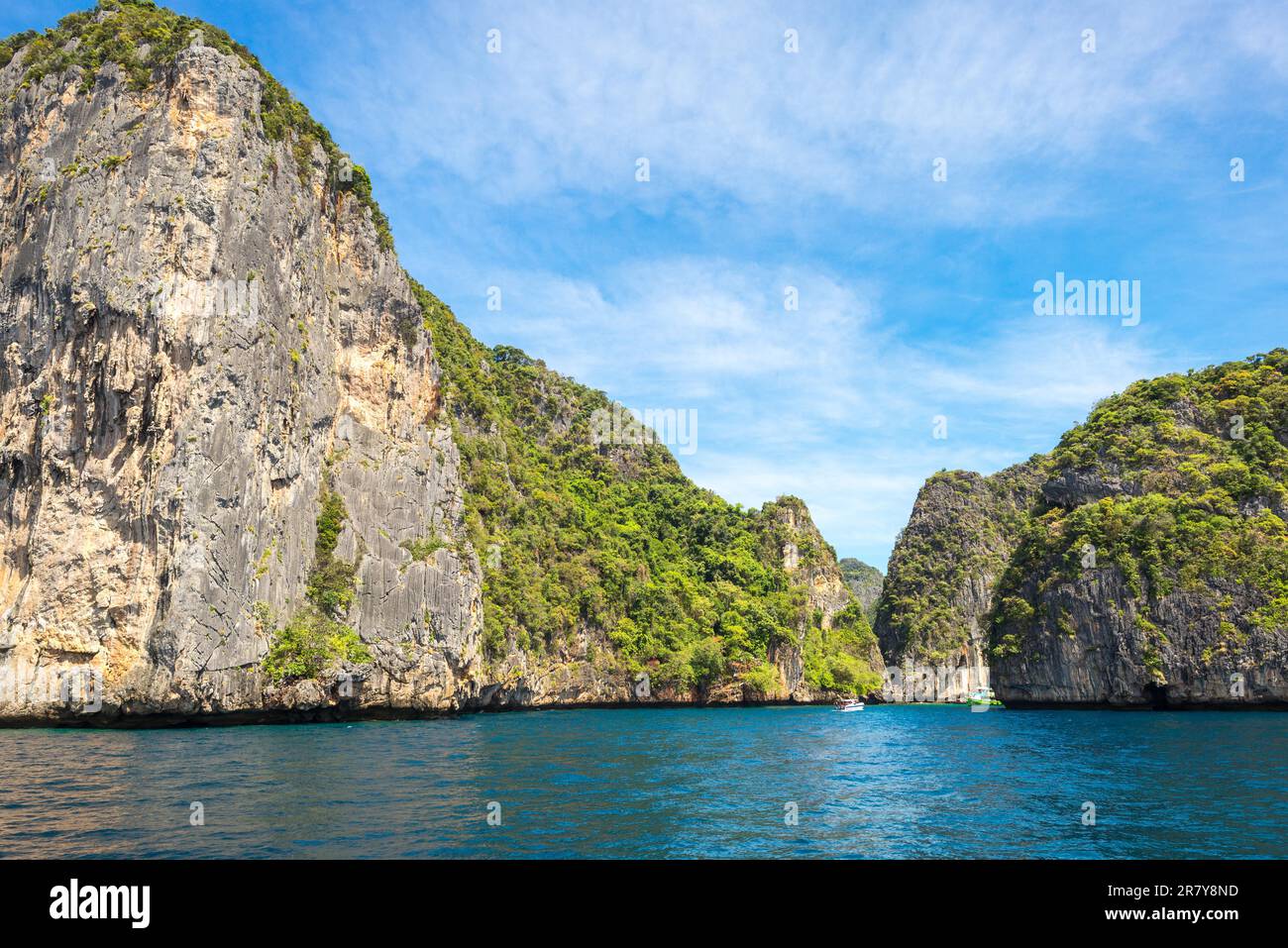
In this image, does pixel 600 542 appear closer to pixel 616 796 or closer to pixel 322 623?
pixel 322 623

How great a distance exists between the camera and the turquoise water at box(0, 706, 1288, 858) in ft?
55.6

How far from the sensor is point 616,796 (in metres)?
23.2

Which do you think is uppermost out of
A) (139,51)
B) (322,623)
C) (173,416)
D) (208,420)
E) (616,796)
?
(139,51)

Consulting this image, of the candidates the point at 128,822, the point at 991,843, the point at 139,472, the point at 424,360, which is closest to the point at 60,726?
the point at 139,472

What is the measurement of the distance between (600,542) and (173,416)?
57887 mm

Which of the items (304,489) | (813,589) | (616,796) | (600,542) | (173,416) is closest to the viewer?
(616,796)

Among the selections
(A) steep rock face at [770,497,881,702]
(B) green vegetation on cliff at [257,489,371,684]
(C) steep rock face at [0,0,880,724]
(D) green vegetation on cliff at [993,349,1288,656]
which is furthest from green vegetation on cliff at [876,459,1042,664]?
(B) green vegetation on cliff at [257,489,371,684]

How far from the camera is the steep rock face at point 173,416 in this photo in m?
40.9

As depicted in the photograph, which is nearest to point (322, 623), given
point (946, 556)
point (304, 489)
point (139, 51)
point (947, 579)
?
point (304, 489)

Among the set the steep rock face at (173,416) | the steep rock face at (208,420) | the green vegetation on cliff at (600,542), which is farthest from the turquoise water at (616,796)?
the green vegetation on cliff at (600,542)

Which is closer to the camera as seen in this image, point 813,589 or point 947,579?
point 813,589

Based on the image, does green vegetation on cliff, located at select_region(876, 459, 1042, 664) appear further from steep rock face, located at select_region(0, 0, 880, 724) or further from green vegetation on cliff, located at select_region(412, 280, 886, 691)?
steep rock face, located at select_region(0, 0, 880, 724)

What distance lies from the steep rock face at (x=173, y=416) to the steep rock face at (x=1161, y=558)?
55.6 metres

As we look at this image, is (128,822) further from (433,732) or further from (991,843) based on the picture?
(433,732)
